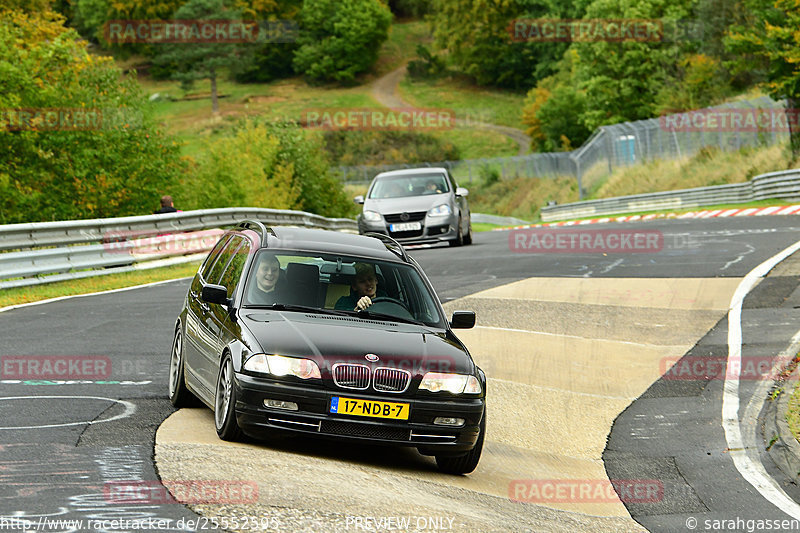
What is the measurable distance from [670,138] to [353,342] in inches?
1833

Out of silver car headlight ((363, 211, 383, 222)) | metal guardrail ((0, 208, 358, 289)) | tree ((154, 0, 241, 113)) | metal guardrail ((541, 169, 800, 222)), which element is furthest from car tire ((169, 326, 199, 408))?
tree ((154, 0, 241, 113))

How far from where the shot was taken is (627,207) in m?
48.3

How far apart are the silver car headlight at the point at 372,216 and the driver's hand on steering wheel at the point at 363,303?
658 inches

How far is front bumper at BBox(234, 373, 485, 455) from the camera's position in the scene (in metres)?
7.52

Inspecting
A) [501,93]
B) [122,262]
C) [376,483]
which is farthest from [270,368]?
[501,93]

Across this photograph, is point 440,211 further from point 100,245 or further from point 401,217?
point 100,245

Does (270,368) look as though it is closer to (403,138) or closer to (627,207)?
(627,207)

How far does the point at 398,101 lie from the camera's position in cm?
12731

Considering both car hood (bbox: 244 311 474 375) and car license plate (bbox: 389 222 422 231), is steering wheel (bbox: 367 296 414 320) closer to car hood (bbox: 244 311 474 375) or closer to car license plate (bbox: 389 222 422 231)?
car hood (bbox: 244 311 474 375)

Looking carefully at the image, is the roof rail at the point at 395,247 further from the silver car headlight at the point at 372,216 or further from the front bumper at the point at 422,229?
the silver car headlight at the point at 372,216

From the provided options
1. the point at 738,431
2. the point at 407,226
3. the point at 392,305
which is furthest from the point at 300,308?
the point at 407,226

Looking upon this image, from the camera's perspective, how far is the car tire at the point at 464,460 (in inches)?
319

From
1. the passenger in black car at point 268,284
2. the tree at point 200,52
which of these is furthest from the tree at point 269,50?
the passenger in black car at point 268,284

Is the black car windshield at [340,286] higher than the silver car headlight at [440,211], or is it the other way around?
the black car windshield at [340,286]
